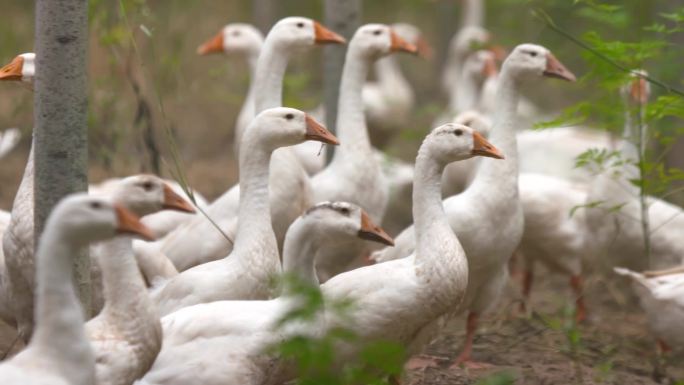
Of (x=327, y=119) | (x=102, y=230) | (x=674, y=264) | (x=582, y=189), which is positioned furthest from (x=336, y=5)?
(x=102, y=230)

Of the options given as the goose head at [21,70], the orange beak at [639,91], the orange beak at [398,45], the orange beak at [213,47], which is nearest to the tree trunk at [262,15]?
the orange beak at [213,47]

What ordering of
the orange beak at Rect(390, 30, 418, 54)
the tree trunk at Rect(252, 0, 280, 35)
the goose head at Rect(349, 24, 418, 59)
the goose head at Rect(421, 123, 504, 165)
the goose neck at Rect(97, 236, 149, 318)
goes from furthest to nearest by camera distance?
1. the tree trunk at Rect(252, 0, 280, 35)
2. the orange beak at Rect(390, 30, 418, 54)
3. the goose head at Rect(349, 24, 418, 59)
4. the goose head at Rect(421, 123, 504, 165)
5. the goose neck at Rect(97, 236, 149, 318)

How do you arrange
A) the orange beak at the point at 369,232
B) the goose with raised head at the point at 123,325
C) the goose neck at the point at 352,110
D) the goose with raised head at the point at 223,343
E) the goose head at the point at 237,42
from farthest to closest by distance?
1. the goose head at the point at 237,42
2. the goose neck at the point at 352,110
3. the orange beak at the point at 369,232
4. the goose with raised head at the point at 223,343
5. the goose with raised head at the point at 123,325

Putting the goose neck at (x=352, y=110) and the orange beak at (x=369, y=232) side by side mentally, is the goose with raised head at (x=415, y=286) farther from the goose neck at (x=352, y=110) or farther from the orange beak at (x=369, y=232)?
the goose neck at (x=352, y=110)

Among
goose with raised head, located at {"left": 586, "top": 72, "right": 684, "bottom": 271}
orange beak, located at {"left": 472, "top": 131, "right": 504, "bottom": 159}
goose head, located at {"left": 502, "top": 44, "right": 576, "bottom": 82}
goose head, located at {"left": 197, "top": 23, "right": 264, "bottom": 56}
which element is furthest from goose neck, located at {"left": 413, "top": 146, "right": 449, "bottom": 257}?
goose head, located at {"left": 197, "top": 23, "right": 264, "bottom": 56}

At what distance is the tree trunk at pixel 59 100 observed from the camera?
525cm

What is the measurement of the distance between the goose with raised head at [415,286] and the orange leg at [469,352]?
1073mm

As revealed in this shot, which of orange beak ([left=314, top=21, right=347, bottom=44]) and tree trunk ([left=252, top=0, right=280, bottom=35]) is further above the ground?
orange beak ([left=314, top=21, right=347, bottom=44])

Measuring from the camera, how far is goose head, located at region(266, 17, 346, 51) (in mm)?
7730

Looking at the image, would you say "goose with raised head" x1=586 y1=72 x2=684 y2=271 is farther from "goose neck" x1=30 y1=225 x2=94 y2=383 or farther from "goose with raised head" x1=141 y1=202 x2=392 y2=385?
"goose neck" x1=30 y1=225 x2=94 y2=383

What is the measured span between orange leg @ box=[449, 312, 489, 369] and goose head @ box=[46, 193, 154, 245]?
3306mm

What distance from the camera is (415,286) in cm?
579

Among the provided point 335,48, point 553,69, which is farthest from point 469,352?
point 335,48

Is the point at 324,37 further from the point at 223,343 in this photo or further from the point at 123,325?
the point at 123,325
